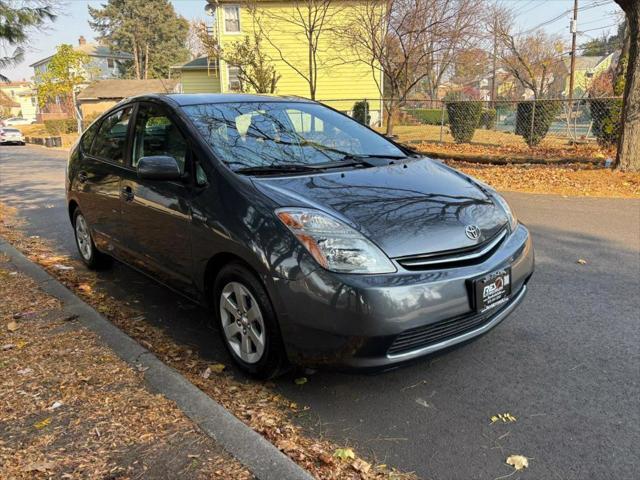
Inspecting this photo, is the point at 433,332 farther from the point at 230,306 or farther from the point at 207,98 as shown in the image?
the point at 207,98

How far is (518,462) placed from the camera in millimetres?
2434

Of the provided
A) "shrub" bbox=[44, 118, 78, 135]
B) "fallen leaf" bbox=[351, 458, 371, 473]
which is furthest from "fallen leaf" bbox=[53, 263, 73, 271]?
"shrub" bbox=[44, 118, 78, 135]

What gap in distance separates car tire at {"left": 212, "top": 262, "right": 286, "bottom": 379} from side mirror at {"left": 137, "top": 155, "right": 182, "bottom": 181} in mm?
742

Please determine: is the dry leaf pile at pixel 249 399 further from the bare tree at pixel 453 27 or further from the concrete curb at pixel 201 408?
the bare tree at pixel 453 27

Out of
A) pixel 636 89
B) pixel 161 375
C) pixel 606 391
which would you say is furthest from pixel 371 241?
pixel 636 89

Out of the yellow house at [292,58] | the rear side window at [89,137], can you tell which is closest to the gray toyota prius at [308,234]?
the rear side window at [89,137]

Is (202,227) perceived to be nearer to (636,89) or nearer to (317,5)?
(636,89)

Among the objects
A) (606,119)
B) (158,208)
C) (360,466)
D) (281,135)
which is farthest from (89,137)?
(606,119)

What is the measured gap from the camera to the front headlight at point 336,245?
8.48 ft

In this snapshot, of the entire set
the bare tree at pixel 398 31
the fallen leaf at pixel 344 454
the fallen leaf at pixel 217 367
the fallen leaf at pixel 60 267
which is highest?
the bare tree at pixel 398 31

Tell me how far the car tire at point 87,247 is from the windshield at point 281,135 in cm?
219

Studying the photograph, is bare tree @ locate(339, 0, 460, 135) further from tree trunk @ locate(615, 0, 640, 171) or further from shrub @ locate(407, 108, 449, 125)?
shrub @ locate(407, 108, 449, 125)

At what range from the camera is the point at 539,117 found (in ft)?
53.5

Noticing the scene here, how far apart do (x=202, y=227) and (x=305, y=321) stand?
0.98m
